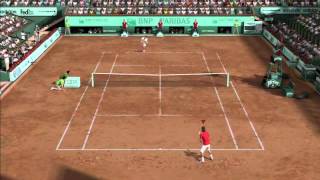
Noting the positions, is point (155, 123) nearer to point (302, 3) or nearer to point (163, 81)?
point (163, 81)

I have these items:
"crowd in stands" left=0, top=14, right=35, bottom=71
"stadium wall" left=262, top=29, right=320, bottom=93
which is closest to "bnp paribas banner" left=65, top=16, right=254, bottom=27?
"crowd in stands" left=0, top=14, right=35, bottom=71

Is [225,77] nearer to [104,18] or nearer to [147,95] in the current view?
[147,95]

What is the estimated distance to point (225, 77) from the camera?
119ft

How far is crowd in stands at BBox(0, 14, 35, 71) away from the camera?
36.6 metres

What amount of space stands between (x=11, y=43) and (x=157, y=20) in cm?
1609

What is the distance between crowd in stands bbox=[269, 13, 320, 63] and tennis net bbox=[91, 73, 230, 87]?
23.6ft

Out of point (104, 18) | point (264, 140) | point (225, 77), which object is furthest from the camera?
point (104, 18)

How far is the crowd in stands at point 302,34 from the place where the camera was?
39.4 m

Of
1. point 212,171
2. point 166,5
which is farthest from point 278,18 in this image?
point 212,171

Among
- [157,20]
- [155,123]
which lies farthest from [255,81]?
[157,20]

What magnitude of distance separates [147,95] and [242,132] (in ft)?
26.5

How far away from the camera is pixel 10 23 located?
165 feet

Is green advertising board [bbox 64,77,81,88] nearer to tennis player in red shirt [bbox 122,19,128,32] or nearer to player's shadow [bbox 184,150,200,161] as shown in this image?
player's shadow [bbox 184,150,200,161]

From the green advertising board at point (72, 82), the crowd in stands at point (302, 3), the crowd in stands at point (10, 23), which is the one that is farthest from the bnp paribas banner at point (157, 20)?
the green advertising board at point (72, 82)
